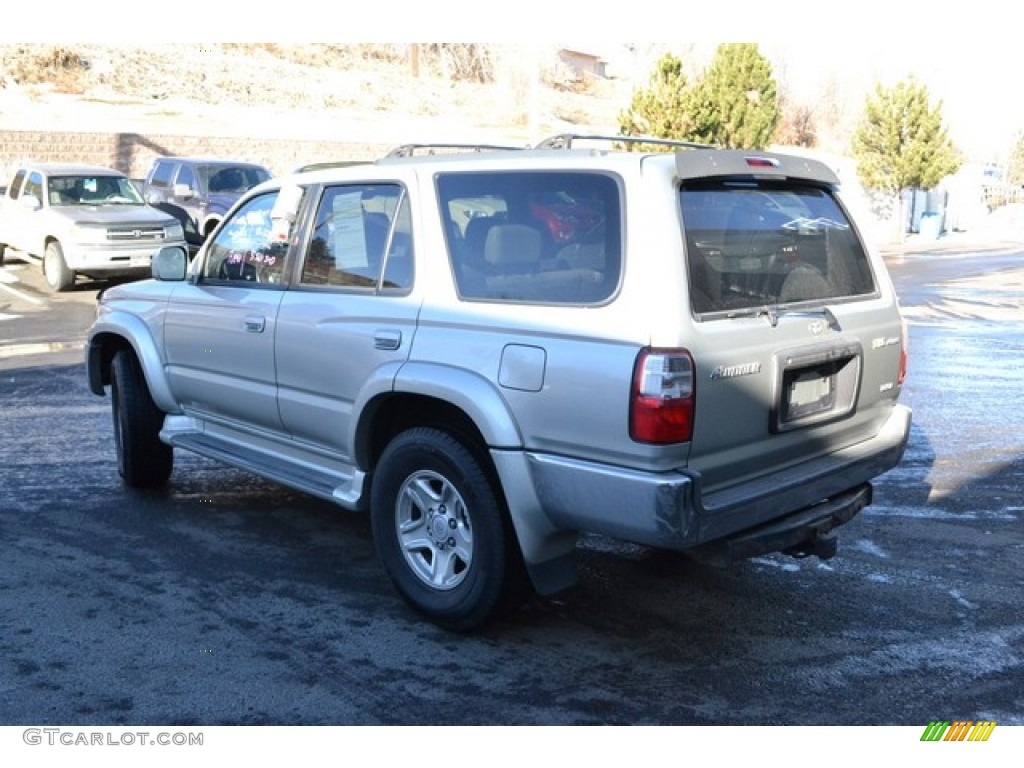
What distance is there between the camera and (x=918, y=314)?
1502cm

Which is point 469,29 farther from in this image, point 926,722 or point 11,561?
point 926,722

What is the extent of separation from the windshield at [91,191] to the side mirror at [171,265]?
1165 cm

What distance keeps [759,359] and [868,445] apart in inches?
39.2

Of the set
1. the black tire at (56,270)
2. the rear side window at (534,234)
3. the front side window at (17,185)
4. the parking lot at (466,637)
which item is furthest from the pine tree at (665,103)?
the rear side window at (534,234)

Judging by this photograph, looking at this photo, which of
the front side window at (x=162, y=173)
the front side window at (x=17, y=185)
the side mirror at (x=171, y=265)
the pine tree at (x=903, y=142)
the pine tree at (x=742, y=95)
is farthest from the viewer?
the pine tree at (x=903, y=142)

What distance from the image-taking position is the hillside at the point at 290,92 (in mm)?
39919

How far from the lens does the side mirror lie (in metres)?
5.92

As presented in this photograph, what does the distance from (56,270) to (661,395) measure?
46.9 ft

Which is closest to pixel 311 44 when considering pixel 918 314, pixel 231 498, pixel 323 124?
pixel 323 124

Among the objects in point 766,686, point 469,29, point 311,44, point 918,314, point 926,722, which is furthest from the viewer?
→ point 311,44

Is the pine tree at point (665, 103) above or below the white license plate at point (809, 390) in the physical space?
above

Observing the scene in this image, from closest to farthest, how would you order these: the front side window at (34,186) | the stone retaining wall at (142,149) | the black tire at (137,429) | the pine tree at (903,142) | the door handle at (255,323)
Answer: the door handle at (255,323) → the black tire at (137,429) → the front side window at (34,186) → the stone retaining wall at (142,149) → the pine tree at (903,142)

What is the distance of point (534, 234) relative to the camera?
4270 mm
